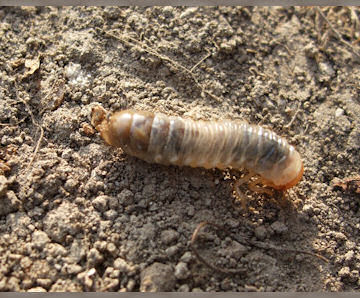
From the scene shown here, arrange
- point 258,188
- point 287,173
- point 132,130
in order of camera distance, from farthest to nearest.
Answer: point 258,188 < point 287,173 < point 132,130

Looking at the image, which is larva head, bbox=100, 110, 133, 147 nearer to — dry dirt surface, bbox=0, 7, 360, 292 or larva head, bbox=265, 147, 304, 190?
dry dirt surface, bbox=0, 7, 360, 292

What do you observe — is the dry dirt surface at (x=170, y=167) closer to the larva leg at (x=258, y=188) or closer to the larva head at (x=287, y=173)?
the larva leg at (x=258, y=188)

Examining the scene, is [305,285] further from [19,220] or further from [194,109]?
[19,220]

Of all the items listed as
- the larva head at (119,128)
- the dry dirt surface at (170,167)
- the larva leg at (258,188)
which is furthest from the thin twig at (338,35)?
the larva head at (119,128)

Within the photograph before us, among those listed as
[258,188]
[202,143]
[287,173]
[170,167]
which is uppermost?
[202,143]

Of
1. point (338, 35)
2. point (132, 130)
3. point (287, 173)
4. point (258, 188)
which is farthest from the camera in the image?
point (338, 35)

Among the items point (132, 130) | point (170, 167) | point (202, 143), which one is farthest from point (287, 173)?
point (132, 130)

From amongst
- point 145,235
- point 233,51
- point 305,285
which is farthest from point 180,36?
point 305,285

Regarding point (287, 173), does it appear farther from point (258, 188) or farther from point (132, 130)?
point (132, 130)
